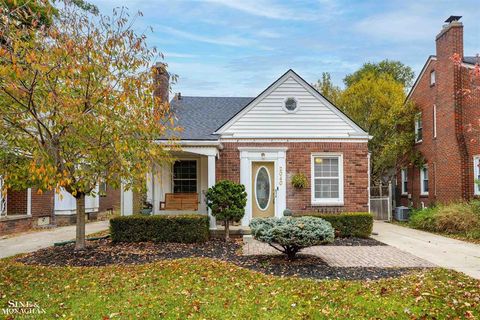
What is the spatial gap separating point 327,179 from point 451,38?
28.0 feet

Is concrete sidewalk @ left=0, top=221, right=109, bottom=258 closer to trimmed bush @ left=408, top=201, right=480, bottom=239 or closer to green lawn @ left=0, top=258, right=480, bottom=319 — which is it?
green lawn @ left=0, top=258, right=480, bottom=319

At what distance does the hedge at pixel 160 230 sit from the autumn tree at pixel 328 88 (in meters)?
19.9

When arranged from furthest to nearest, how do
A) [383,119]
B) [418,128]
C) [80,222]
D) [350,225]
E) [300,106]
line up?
[383,119] < [418,128] < [300,106] < [350,225] < [80,222]

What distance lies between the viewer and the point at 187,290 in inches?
257

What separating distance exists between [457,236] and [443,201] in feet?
15.6

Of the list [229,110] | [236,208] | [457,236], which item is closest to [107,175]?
[236,208]

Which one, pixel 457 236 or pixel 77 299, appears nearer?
pixel 77 299

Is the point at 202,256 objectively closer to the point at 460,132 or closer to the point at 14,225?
the point at 14,225

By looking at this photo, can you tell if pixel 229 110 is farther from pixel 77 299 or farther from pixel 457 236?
pixel 77 299

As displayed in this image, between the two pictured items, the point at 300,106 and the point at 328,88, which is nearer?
the point at 300,106

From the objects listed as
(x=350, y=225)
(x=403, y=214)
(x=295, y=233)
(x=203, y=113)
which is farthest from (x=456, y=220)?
(x=203, y=113)

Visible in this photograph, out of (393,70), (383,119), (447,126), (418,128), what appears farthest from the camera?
(393,70)

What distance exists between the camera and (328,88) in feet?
99.1

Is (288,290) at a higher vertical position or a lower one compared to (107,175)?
lower
